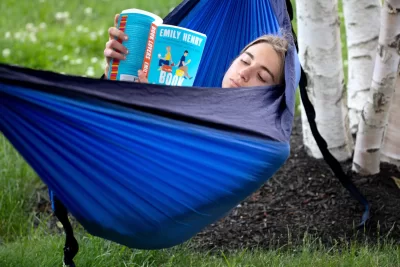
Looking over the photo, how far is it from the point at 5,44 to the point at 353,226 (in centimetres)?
376

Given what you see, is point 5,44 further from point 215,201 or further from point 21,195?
point 215,201

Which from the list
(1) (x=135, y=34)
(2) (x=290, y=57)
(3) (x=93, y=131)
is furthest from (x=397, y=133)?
(3) (x=93, y=131)

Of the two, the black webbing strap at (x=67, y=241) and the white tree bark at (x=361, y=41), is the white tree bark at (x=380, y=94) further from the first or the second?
the black webbing strap at (x=67, y=241)

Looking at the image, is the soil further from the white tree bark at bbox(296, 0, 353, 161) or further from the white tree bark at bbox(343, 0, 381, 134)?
the white tree bark at bbox(343, 0, 381, 134)

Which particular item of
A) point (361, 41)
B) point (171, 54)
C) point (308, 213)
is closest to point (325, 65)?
point (361, 41)

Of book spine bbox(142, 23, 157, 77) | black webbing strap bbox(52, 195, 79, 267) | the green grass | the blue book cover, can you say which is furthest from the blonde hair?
black webbing strap bbox(52, 195, 79, 267)

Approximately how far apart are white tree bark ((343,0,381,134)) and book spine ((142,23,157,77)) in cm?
143

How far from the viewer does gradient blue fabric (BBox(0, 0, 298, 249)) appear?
6.64 feet

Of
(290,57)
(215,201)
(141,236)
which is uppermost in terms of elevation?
(290,57)

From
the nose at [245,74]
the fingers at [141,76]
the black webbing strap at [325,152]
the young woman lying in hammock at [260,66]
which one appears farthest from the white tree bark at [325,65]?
the fingers at [141,76]

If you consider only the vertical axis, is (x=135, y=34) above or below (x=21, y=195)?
above

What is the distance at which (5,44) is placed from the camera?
582cm

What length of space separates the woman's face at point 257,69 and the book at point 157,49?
1.11 feet

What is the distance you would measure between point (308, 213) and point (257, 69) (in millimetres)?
803
